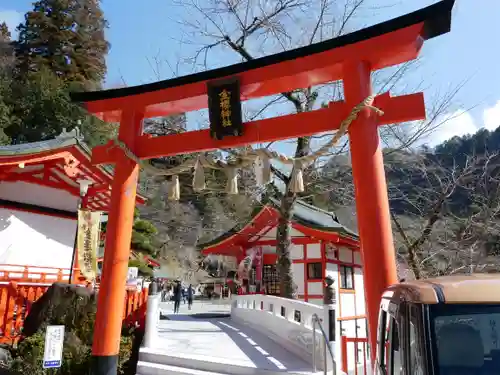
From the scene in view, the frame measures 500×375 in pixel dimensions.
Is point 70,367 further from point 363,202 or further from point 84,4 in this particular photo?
point 84,4

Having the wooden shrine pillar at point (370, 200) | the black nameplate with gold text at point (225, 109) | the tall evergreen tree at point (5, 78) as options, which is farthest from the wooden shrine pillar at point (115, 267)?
the tall evergreen tree at point (5, 78)

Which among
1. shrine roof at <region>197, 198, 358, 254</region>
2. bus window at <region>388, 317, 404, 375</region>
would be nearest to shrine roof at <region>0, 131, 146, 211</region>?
shrine roof at <region>197, 198, 358, 254</region>

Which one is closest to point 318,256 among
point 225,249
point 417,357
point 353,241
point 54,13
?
point 353,241

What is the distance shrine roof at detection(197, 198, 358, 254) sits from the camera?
14945 millimetres

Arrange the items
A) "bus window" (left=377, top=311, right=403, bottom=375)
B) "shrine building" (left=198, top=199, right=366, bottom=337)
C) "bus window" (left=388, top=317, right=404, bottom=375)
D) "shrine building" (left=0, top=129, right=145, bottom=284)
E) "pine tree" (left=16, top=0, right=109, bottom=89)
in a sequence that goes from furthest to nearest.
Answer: "pine tree" (left=16, top=0, right=109, bottom=89)
"shrine building" (left=198, top=199, right=366, bottom=337)
"shrine building" (left=0, top=129, right=145, bottom=284)
"bus window" (left=377, top=311, right=403, bottom=375)
"bus window" (left=388, top=317, right=404, bottom=375)

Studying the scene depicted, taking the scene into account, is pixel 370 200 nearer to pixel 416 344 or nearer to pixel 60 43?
pixel 416 344

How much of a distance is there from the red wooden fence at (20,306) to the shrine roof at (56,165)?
3.48 metres

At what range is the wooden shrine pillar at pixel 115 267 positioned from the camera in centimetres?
686

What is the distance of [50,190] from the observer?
13.2 metres

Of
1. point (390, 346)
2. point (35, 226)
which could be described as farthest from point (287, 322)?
point (35, 226)

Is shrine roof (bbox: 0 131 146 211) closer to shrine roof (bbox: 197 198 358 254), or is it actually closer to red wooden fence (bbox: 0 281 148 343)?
red wooden fence (bbox: 0 281 148 343)

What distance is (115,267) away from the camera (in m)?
7.15

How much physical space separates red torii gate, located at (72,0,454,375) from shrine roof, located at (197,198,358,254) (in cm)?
685

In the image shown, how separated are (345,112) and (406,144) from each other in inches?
239
